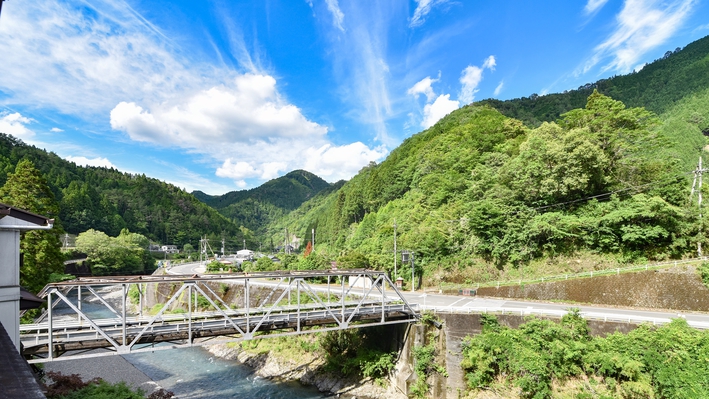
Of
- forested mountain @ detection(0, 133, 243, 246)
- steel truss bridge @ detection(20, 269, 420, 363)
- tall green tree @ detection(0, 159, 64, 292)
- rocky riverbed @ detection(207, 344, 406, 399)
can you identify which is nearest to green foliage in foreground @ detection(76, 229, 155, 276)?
forested mountain @ detection(0, 133, 243, 246)

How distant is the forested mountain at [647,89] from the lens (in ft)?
224

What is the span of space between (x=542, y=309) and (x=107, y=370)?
98.4ft

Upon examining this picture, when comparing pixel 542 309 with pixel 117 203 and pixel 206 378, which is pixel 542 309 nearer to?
pixel 206 378

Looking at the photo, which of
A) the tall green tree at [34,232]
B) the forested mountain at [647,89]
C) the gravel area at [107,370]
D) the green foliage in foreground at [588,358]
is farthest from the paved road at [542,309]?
the forested mountain at [647,89]

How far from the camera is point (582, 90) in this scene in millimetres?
102750

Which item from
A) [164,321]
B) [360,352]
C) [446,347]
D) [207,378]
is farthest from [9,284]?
[446,347]

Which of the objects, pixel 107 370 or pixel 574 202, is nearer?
pixel 107 370

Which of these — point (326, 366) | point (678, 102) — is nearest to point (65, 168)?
point (326, 366)

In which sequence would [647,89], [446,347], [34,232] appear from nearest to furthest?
[446,347]
[34,232]
[647,89]

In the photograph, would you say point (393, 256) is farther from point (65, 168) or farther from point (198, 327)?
point (65, 168)

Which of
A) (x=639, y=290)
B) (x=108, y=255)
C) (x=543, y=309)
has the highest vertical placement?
(x=639, y=290)

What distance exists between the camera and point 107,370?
23.1m

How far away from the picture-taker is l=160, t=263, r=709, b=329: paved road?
15.9m

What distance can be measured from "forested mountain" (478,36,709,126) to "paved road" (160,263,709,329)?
61.8 m
